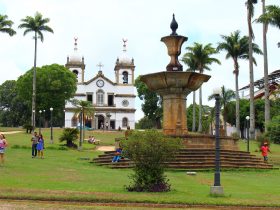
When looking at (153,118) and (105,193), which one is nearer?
(105,193)

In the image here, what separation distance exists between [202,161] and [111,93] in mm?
68232

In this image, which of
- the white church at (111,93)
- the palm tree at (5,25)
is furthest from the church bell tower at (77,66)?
the palm tree at (5,25)

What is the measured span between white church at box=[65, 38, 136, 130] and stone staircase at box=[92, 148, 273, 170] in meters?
63.4

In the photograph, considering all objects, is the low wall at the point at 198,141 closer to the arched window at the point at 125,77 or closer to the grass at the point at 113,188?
the grass at the point at 113,188

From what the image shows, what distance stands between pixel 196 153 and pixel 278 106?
2429 centimetres

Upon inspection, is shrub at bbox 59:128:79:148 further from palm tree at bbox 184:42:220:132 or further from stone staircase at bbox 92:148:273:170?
palm tree at bbox 184:42:220:132

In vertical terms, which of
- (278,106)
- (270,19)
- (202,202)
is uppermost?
(270,19)

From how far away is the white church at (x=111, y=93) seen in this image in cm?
8894

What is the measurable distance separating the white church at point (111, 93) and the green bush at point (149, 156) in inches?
2898

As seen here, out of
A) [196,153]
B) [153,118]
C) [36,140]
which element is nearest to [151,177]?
[196,153]

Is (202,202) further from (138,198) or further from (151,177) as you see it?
(151,177)

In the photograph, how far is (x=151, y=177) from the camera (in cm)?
1419

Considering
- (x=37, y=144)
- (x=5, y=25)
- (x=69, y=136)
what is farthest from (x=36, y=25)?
(x=37, y=144)

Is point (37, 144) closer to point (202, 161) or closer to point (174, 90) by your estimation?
point (174, 90)
